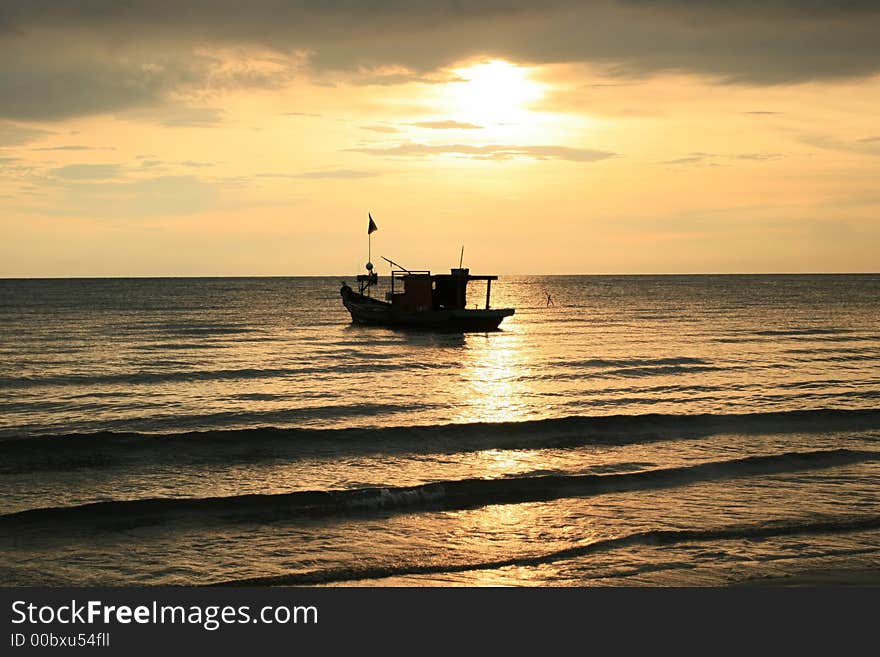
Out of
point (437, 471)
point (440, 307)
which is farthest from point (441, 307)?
point (437, 471)

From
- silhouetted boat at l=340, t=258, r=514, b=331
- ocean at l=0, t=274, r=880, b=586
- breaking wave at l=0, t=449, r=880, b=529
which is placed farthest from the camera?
silhouetted boat at l=340, t=258, r=514, b=331

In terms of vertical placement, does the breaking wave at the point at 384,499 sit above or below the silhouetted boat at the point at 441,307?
below

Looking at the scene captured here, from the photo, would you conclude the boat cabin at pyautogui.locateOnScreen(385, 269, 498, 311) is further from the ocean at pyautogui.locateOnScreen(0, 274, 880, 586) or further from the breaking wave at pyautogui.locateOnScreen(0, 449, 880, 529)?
the breaking wave at pyautogui.locateOnScreen(0, 449, 880, 529)

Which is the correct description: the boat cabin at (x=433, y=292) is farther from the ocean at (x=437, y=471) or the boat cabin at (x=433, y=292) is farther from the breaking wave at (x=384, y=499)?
the breaking wave at (x=384, y=499)

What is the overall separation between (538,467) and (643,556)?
6.50m

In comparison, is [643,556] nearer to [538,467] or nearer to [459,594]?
[459,594]

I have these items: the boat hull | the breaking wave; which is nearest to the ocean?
the breaking wave

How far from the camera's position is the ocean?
12891 mm

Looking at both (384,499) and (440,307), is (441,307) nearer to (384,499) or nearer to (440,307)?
(440,307)

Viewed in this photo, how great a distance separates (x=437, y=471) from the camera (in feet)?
61.9

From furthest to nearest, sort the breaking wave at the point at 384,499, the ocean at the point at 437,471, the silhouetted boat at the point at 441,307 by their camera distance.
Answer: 1. the silhouetted boat at the point at 441,307
2. the breaking wave at the point at 384,499
3. the ocean at the point at 437,471

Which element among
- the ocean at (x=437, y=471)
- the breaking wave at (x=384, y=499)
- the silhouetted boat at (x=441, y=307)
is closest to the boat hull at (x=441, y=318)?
the silhouetted boat at (x=441, y=307)

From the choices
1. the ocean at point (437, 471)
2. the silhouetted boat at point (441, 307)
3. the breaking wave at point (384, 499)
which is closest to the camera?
the ocean at point (437, 471)

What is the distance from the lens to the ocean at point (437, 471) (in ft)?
42.3
